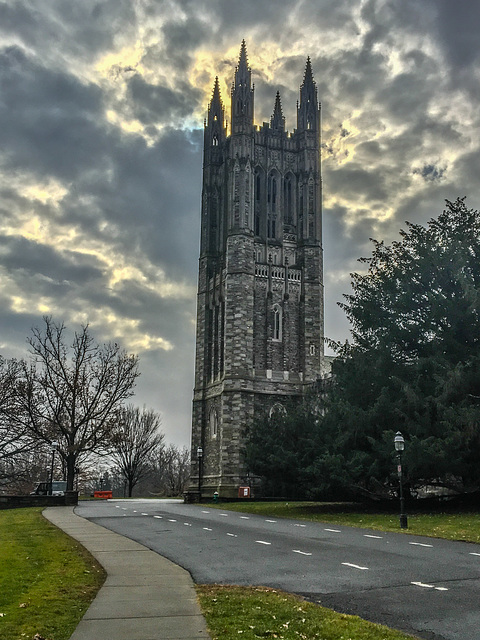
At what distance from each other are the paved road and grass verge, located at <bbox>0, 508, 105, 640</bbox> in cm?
210

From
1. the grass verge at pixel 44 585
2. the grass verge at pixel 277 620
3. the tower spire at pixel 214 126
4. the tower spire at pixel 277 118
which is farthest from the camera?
the tower spire at pixel 214 126

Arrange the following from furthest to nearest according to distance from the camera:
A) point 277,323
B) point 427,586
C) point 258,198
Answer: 1. point 258,198
2. point 277,323
3. point 427,586

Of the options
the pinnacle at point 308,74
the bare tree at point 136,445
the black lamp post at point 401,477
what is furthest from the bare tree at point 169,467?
the black lamp post at point 401,477

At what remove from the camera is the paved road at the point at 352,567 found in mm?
9398

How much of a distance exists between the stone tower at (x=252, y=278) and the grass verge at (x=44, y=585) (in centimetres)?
4380

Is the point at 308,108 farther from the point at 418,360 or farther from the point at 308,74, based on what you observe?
the point at 418,360

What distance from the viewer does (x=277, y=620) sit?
8719mm

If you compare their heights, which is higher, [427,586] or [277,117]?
[277,117]

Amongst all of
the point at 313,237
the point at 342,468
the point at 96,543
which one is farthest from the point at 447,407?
the point at 313,237

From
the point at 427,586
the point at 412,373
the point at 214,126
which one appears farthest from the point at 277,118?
the point at 427,586

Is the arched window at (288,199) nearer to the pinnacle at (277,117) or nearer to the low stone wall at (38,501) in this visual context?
the pinnacle at (277,117)

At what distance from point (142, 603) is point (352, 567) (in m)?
5.09

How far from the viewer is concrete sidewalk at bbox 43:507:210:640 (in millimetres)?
8023

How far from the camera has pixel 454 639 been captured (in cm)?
800
